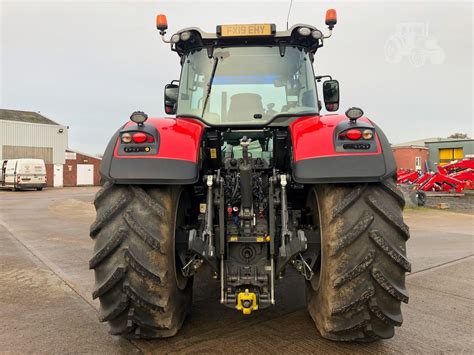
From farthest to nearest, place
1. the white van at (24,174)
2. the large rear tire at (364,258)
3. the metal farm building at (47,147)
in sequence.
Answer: the metal farm building at (47,147) → the white van at (24,174) → the large rear tire at (364,258)

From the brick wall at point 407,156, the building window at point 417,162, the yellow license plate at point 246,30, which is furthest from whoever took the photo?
the building window at point 417,162

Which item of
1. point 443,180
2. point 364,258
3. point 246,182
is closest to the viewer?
point 364,258

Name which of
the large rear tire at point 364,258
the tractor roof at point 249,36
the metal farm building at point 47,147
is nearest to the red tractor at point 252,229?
the large rear tire at point 364,258

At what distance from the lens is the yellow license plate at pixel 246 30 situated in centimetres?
327

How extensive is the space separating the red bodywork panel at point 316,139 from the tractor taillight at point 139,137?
1.04m

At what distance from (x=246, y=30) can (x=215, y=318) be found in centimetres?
255

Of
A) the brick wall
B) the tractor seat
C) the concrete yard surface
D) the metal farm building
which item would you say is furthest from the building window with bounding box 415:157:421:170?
the tractor seat

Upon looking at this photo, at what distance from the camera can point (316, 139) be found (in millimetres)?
2551

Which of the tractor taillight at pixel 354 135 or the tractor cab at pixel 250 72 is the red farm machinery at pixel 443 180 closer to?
the tractor cab at pixel 250 72

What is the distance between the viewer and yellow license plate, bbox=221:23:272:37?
3.27 meters

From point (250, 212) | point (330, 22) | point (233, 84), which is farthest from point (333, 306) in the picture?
point (330, 22)

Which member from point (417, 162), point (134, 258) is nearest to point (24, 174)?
point (134, 258)

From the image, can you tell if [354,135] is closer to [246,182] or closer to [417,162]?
[246,182]

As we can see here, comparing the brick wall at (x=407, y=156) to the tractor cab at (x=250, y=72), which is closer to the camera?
the tractor cab at (x=250, y=72)
